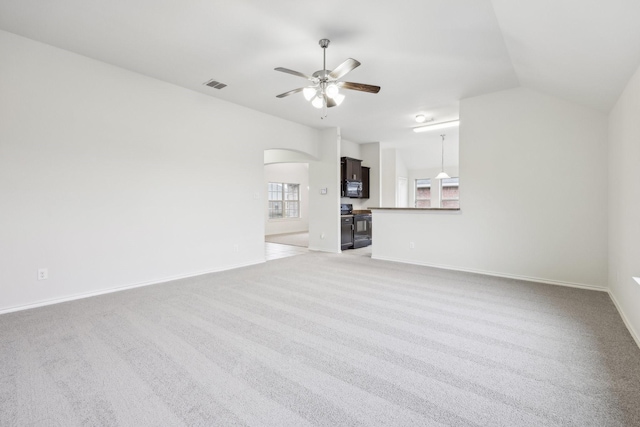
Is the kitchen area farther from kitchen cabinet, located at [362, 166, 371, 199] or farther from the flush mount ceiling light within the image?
the flush mount ceiling light

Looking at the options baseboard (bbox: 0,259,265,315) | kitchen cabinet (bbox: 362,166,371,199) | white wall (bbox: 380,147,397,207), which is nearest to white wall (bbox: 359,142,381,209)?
kitchen cabinet (bbox: 362,166,371,199)

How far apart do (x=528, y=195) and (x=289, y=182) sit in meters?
8.03

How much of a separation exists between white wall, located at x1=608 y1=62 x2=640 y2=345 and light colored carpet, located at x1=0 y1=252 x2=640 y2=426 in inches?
10.3

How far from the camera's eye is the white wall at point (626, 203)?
247cm

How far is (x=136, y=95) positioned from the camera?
4.03m

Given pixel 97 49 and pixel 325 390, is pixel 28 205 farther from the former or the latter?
pixel 325 390

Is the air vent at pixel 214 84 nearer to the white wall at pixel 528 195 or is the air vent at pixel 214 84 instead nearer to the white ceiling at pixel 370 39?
the white ceiling at pixel 370 39

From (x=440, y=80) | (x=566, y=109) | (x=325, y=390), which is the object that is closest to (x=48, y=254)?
(x=325, y=390)

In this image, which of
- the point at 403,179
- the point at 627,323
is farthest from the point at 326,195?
the point at 627,323

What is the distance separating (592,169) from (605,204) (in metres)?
0.47

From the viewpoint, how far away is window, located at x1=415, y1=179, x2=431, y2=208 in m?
10.6

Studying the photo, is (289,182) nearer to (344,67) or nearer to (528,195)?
(528,195)

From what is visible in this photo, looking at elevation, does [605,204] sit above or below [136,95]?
below

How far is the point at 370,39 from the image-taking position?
312cm
